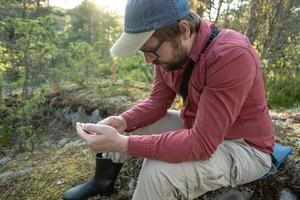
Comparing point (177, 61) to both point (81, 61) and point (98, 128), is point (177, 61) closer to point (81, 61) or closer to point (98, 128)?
point (98, 128)

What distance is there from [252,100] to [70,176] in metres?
1.93

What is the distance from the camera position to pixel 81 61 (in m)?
6.75

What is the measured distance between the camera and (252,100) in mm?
2215

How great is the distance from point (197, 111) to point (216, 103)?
0.46 feet

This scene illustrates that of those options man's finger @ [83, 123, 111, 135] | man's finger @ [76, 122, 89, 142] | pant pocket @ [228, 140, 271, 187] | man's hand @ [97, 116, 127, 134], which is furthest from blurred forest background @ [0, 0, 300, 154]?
pant pocket @ [228, 140, 271, 187]

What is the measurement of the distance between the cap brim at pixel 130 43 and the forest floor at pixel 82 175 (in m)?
1.25

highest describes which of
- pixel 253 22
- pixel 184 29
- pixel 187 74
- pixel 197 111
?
pixel 253 22

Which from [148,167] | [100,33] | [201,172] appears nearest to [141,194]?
[148,167]

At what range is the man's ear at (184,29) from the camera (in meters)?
1.99

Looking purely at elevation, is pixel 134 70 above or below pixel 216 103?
below

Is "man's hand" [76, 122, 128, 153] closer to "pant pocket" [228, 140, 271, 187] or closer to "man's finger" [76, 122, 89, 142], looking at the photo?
"man's finger" [76, 122, 89, 142]

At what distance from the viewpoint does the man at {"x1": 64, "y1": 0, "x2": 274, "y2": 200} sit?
76.9 inches

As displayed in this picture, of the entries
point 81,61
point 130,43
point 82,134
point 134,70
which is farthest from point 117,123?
point 134,70

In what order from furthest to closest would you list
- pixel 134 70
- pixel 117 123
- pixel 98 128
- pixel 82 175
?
pixel 134 70, pixel 82 175, pixel 117 123, pixel 98 128
